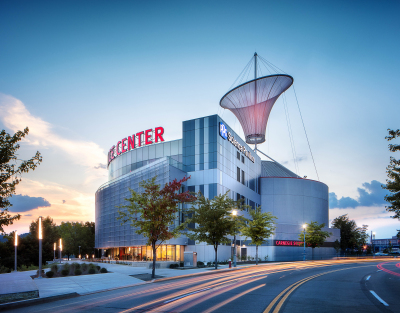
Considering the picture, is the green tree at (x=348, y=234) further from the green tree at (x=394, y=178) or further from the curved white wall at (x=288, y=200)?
the green tree at (x=394, y=178)

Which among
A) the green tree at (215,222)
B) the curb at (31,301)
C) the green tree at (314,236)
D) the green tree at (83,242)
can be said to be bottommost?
the green tree at (83,242)

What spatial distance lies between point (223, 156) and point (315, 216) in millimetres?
39165

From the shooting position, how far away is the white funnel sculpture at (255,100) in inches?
2970

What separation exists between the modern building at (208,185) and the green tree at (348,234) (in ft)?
50.2

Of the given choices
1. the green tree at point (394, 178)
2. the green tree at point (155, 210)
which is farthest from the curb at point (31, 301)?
the green tree at point (394, 178)

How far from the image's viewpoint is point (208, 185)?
52.3 m

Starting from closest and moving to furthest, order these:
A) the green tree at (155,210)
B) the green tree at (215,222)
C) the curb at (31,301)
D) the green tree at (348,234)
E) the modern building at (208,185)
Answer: the curb at (31,301), the green tree at (155,210), the green tree at (215,222), the modern building at (208,185), the green tree at (348,234)

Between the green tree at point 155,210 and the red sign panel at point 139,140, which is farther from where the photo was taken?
the red sign panel at point 139,140

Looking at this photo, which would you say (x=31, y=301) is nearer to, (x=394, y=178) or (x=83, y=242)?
(x=394, y=178)

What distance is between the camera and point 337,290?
57.6ft

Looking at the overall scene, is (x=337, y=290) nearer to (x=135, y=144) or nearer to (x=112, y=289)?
(x=112, y=289)

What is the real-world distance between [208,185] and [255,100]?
33919 mm

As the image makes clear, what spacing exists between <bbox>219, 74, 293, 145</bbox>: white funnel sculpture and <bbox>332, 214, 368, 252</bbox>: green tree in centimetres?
4215

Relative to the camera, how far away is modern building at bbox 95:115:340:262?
172 ft
